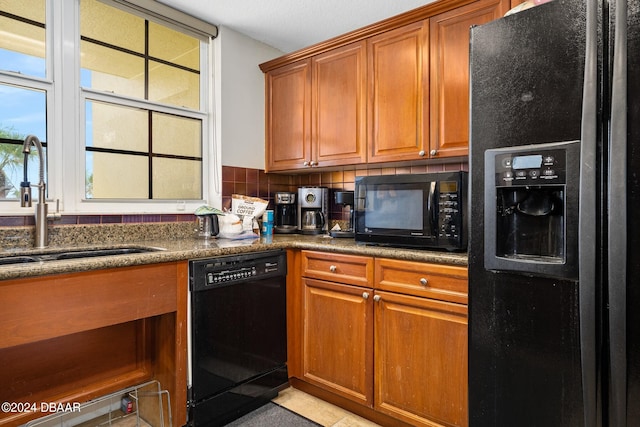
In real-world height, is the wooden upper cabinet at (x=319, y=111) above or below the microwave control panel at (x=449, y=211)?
above

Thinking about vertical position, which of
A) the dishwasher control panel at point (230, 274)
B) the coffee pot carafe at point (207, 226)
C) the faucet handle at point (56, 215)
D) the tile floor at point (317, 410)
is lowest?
the tile floor at point (317, 410)

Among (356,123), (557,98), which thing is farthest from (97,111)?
(557,98)

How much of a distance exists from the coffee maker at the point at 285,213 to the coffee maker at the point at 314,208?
11 cm

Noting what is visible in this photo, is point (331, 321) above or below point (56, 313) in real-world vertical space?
below

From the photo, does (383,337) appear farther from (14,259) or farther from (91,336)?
(14,259)

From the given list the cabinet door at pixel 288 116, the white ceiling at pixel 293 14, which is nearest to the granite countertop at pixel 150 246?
the cabinet door at pixel 288 116

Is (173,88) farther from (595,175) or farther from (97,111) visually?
(595,175)

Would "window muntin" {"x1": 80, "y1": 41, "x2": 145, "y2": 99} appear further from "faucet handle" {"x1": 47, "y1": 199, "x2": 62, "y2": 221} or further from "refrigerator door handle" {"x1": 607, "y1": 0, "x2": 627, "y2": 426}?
"refrigerator door handle" {"x1": 607, "y1": 0, "x2": 627, "y2": 426}

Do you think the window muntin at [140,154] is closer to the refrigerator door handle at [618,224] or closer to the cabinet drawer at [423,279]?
the cabinet drawer at [423,279]

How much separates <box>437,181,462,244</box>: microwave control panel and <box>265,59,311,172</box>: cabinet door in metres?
1.07

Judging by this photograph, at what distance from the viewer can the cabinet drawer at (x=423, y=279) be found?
1567 millimetres

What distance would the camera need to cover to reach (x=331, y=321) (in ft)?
6.63

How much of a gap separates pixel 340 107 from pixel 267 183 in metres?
0.85

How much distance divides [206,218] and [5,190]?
99cm
